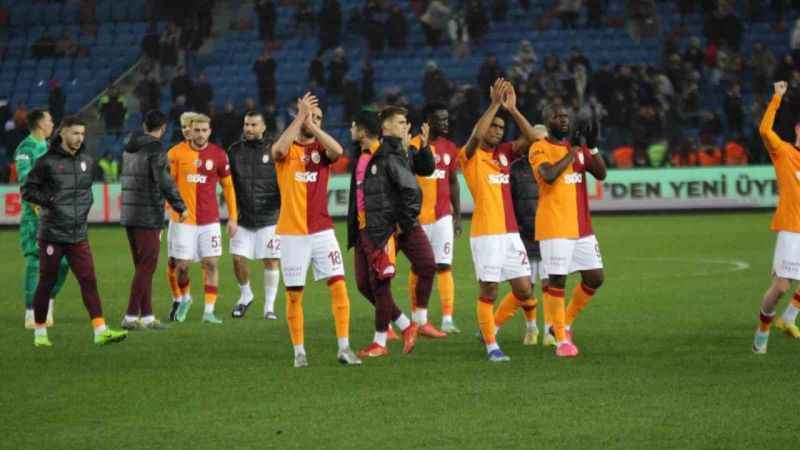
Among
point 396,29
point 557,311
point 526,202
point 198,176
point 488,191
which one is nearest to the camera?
point 488,191

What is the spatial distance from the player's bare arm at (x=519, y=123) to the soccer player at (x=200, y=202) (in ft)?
14.3

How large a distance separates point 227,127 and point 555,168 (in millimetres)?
20449

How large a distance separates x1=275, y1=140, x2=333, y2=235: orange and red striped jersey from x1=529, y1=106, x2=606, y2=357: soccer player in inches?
72.0

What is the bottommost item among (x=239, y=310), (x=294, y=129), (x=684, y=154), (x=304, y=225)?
(x=239, y=310)

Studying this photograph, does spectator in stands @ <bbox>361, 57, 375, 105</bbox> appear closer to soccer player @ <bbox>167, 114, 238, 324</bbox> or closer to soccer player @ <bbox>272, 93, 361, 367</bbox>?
soccer player @ <bbox>167, 114, 238, 324</bbox>

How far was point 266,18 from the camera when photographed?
37500mm

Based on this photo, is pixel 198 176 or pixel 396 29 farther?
pixel 396 29

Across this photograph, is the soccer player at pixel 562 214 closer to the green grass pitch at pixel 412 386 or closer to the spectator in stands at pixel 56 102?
the green grass pitch at pixel 412 386

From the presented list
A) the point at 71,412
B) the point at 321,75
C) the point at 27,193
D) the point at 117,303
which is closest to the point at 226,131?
the point at 321,75

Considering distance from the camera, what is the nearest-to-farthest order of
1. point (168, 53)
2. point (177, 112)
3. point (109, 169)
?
point (109, 169) < point (177, 112) < point (168, 53)

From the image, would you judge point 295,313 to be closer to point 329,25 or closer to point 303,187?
point 303,187

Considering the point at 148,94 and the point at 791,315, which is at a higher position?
the point at 148,94

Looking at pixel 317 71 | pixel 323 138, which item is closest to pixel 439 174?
pixel 323 138

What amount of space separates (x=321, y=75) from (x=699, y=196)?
9584 mm
